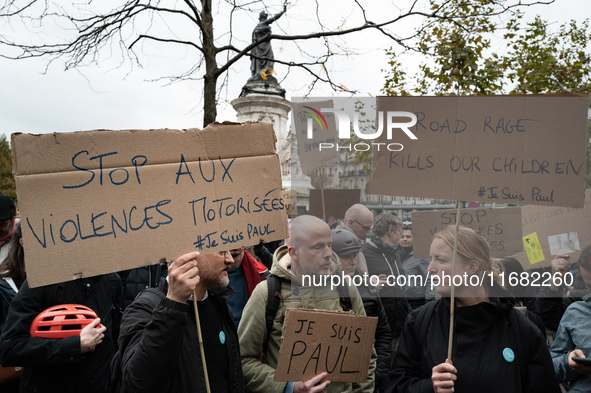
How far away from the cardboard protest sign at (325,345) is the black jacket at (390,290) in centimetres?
142

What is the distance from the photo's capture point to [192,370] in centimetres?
211

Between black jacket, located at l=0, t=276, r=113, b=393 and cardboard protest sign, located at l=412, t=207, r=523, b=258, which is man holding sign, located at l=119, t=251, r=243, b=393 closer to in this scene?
black jacket, located at l=0, t=276, r=113, b=393

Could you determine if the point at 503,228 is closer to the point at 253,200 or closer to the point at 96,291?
the point at 253,200

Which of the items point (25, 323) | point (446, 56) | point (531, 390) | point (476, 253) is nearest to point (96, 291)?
point (25, 323)

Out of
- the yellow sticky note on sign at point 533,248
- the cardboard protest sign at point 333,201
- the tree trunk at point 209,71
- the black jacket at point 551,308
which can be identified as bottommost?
the black jacket at point 551,308

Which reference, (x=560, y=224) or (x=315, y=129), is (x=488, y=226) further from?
(x=315, y=129)

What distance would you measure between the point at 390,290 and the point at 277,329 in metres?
1.75

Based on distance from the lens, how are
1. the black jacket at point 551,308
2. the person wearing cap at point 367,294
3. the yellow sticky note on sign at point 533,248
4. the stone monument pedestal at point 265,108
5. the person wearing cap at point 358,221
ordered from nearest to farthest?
the person wearing cap at point 358,221
the person wearing cap at point 367,294
the yellow sticky note on sign at point 533,248
the black jacket at point 551,308
the stone monument pedestal at point 265,108

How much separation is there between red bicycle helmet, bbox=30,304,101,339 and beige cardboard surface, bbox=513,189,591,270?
9.98 feet

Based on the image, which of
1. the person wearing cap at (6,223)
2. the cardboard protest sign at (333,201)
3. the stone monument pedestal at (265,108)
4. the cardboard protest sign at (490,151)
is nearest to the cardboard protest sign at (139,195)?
the cardboard protest sign at (333,201)

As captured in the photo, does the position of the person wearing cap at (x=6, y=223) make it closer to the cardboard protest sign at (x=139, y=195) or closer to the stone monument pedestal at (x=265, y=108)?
the cardboard protest sign at (x=139, y=195)

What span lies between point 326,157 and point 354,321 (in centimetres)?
91

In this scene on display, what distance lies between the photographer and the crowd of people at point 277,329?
203cm

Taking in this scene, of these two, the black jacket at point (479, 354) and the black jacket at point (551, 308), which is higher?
the black jacket at point (479, 354)
